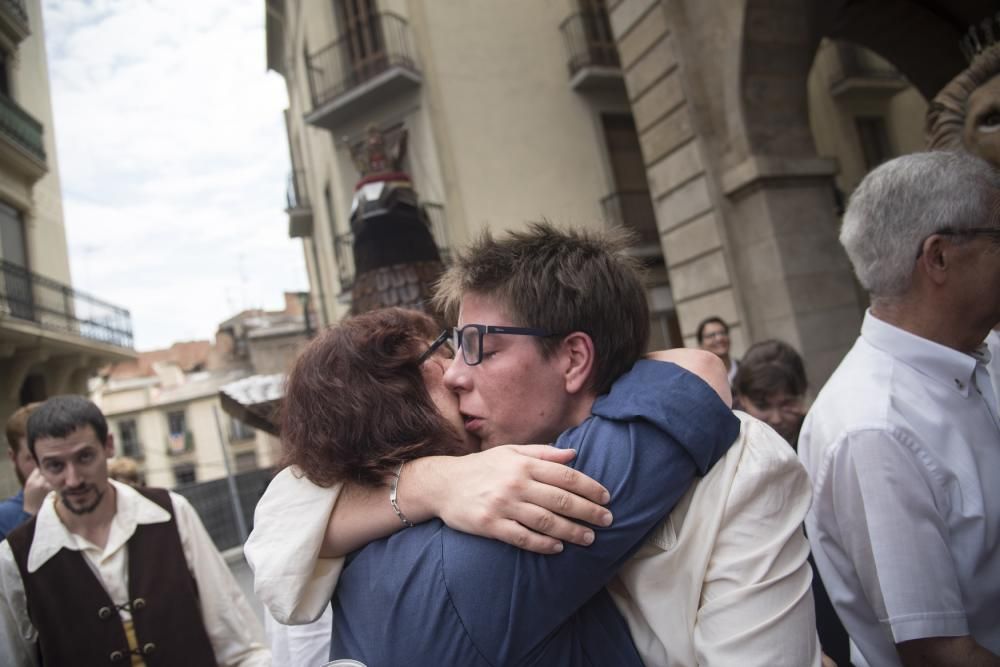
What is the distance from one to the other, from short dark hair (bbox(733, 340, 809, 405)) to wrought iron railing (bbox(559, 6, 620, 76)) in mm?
12430

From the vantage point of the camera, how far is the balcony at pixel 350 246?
13086 mm

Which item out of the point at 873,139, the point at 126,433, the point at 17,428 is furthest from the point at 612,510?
the point at 126,433

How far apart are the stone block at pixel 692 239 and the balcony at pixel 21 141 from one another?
12.3 metres

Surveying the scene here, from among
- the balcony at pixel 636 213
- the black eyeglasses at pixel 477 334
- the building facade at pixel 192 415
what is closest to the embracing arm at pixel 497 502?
the black eyeglasses at pixel 477 334

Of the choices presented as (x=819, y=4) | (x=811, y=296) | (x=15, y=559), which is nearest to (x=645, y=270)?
(x=15, y=559)

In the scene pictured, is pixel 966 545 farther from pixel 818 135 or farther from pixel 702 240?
pixel 818 135

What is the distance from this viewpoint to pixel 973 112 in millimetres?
2717

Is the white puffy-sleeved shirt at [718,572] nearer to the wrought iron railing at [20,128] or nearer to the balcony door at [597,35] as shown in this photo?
the wrought iron railing at [20,128]

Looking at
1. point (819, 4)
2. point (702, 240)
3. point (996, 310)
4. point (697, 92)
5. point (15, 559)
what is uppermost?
point (819, 4)

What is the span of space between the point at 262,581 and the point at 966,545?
1635 mm

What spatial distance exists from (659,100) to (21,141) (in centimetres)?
1258

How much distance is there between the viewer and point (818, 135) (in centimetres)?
1300

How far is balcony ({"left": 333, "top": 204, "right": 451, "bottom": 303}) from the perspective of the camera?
1309cm

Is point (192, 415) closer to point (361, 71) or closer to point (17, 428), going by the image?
point (361, 71)
